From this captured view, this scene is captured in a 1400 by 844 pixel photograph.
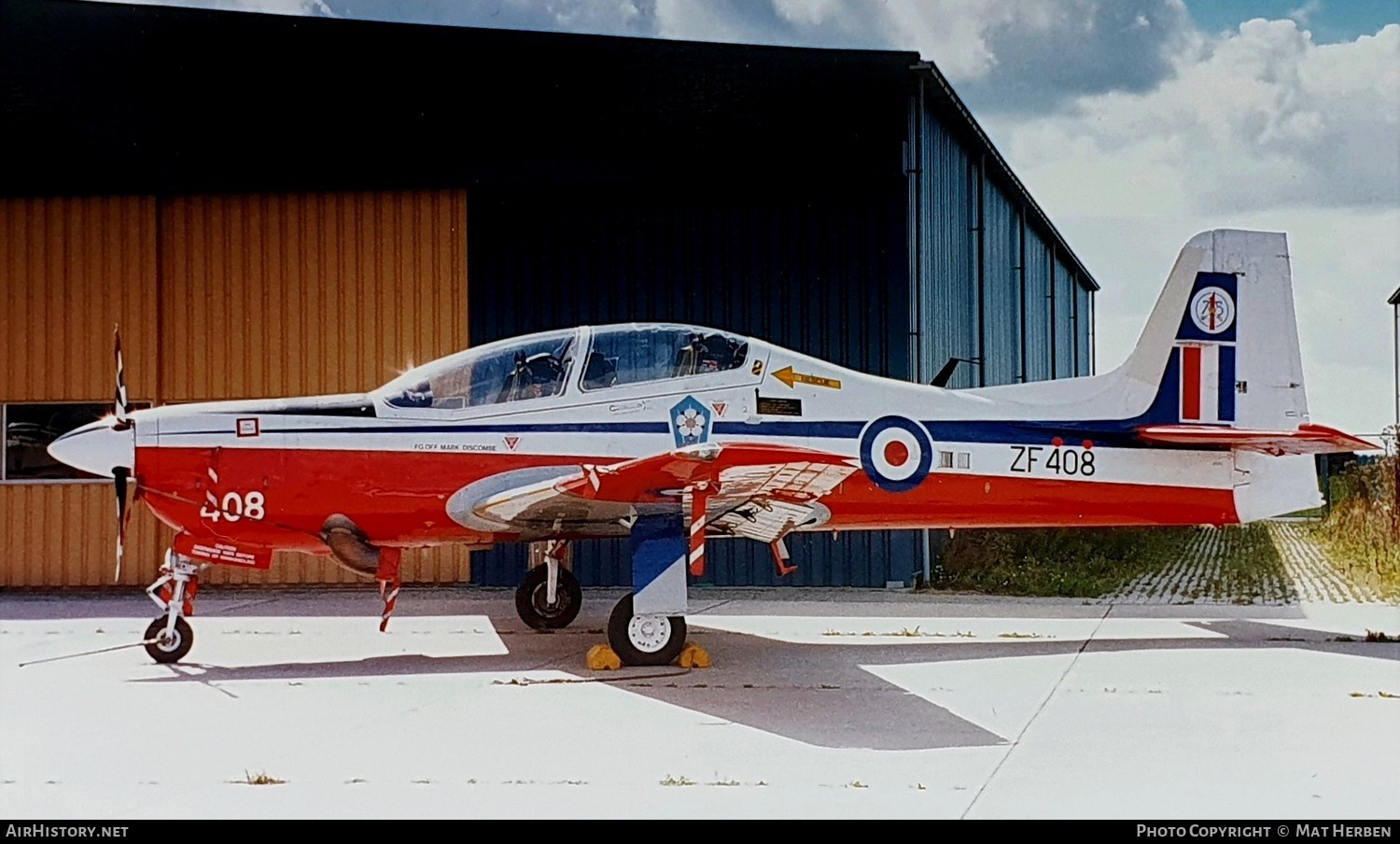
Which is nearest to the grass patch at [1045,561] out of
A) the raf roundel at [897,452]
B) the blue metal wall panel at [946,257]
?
the blue metal wall panel at [946,257]

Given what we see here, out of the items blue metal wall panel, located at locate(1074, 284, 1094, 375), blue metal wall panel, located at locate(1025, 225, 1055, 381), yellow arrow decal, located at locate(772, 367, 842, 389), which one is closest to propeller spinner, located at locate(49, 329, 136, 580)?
yellow arrow decal, located at locate(772, 367, 842, 389)

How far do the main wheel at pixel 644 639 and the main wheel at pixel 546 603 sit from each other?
1.96 m

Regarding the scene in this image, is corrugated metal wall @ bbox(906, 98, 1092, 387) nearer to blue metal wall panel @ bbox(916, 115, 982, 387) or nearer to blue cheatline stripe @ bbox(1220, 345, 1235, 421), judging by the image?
blue metal wall panel @ bbox(916, 115, 982, 387)

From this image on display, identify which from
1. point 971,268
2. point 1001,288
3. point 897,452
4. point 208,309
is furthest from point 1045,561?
point 208,309

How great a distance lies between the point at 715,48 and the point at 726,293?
2514mm

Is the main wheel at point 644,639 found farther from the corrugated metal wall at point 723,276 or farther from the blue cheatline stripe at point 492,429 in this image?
the corrugated metal wall at point 723,276

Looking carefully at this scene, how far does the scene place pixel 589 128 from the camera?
43.7ft

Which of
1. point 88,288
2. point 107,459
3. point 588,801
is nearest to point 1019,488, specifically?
point 588,801

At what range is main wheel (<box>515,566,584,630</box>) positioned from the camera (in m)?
10.3

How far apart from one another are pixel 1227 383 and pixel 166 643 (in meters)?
7.66

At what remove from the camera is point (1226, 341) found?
10.0m

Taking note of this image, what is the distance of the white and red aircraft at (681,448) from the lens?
8.35 metres

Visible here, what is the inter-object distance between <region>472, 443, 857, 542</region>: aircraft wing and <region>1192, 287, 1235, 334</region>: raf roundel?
3.32 meters

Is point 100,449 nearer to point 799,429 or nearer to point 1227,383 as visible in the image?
point 799,429
